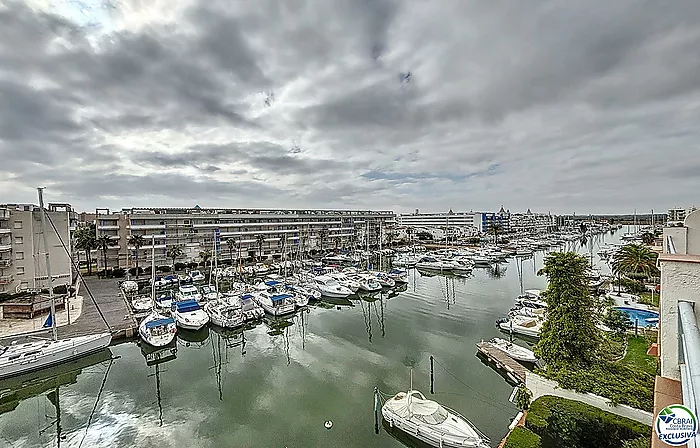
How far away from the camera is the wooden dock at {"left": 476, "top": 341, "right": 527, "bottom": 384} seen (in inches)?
682

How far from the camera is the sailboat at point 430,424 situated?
1188 centimetres

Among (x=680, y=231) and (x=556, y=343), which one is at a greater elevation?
(x=680, y=231)

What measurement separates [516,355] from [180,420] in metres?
16.9

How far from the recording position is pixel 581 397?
1127 centimetres

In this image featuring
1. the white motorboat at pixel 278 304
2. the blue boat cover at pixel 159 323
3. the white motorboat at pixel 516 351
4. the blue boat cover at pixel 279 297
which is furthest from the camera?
the blue boat cover at pixel 279 297

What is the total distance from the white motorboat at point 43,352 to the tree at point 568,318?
24.1 meters

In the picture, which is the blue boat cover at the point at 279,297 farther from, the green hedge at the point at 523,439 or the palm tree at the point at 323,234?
the palm tree at the point at 323,234

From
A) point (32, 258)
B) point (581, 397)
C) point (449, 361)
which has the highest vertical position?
point (32, 258)

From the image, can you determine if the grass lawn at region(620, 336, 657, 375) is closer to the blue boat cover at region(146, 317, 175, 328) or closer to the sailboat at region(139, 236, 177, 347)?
the sailboat at region(139, 236, 177, 347)

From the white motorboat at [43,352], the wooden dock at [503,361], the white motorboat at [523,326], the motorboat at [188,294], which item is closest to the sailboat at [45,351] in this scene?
the white motorboat at [43,352]

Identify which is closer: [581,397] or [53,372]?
[581,397]

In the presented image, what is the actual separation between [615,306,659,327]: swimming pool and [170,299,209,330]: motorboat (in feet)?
99.1

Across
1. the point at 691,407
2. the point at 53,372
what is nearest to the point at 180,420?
the point at 53,372

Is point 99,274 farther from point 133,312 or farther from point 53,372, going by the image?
point 53,372
